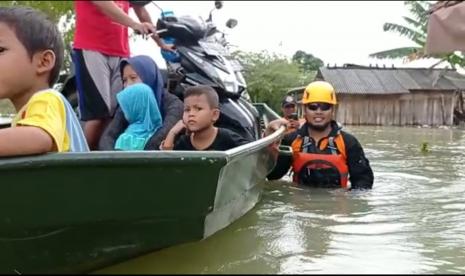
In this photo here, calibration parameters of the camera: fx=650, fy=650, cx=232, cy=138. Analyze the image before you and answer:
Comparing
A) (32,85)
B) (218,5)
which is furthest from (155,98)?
(32,85)

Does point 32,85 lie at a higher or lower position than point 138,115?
higher

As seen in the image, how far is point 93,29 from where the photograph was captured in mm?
4371

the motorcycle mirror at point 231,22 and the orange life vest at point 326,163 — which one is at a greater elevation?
the motorcycle mirror at point 231,22

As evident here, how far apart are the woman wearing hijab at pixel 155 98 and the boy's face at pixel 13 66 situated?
179cm

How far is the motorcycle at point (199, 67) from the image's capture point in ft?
14.5

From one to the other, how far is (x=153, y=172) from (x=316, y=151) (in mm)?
2935

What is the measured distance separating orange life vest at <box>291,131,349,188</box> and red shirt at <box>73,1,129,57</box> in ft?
5.54

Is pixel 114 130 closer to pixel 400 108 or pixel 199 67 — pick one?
pixel 199 67

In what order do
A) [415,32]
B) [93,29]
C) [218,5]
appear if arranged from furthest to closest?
[415,32] < [218,5] < [93,29]

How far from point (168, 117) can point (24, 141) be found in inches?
80.4

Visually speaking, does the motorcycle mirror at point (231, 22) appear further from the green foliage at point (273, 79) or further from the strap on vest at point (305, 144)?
the green foliage at point (273, 79)

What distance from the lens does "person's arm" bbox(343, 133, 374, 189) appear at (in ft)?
16.3

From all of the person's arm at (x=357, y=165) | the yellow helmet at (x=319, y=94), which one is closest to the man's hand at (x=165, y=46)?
the yellow helmet at (x=319, y=94)

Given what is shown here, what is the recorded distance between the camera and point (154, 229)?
2.36 m
